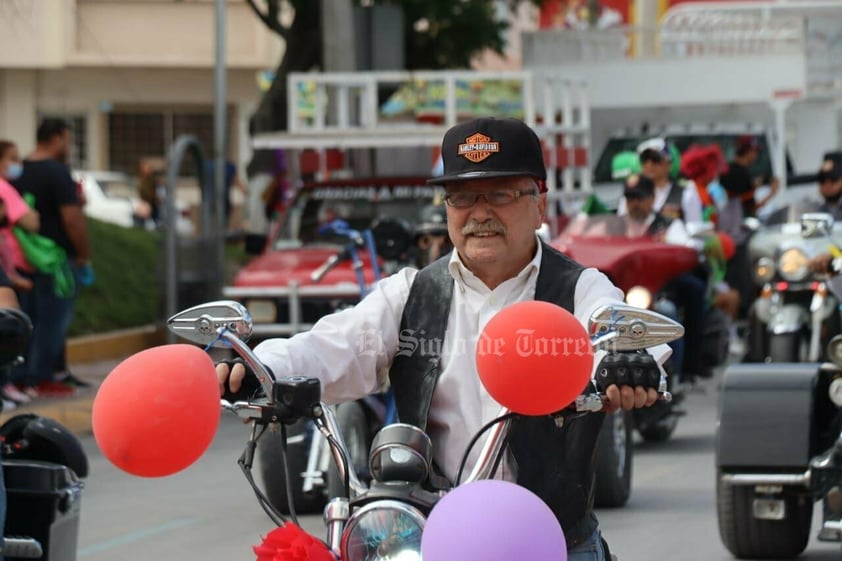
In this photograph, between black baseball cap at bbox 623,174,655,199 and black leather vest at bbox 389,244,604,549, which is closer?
black leather vest at bbox 389,244,604,549

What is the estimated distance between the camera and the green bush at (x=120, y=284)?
1967 centimetres

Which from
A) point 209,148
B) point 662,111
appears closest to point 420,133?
point 662,111

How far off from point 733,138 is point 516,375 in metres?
21.5

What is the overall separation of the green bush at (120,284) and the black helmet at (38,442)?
40.8ft

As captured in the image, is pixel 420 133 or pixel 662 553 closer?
pixel 662 553

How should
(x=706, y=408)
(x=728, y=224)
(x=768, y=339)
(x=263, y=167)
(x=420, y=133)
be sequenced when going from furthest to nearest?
1. (x=263, y=167)
2. (x=728, y=224)
3. (x=420, y=133)
4. (x=706, y=408)
5. (x=768, y=339)

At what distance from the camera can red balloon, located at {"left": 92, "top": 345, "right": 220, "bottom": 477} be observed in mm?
3822

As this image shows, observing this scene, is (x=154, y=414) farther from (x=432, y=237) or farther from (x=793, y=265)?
(x=793, y=265)

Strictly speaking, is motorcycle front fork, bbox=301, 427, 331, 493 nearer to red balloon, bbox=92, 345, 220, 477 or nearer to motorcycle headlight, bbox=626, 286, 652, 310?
motorcycle headlight, bbox=626, 286, 652, 310

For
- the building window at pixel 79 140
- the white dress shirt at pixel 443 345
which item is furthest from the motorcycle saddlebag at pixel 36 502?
the building window at pixel 79 140

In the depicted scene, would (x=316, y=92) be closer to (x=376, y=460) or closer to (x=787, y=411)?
(x=787, y=411)

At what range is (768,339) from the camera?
14266mm

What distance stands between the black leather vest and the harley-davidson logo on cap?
39 cm

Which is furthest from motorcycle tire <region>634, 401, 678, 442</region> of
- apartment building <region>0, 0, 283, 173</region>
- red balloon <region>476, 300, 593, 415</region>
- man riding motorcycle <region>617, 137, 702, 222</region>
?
apartment building <region>0, 0, 283, 173</region>
